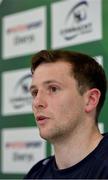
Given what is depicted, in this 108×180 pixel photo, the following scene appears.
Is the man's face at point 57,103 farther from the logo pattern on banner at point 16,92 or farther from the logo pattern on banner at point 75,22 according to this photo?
the logo pattern on banner at point 16,92

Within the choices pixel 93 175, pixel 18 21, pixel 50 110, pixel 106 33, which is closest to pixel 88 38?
pixel 106 33

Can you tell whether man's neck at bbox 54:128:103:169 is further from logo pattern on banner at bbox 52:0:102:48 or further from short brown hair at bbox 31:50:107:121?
logo pattern on banner at bbox 52:0:102:48

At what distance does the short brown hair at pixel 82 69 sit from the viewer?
1295 millimetres

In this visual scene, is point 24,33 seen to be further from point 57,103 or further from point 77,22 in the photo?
point 57,103

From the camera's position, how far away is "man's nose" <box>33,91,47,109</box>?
1249mm

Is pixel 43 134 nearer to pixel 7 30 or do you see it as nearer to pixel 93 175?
pixel 93 175

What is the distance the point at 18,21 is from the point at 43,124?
111 centimetres

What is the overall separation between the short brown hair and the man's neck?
101 mm

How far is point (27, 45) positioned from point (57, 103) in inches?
37.8

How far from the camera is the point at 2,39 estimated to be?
230 cm

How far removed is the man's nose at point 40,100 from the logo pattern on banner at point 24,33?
841 mm

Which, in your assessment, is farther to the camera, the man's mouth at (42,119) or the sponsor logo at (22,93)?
the sponsor logo at (22,93)

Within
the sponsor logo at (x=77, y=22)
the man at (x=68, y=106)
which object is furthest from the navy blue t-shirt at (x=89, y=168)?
the sponsor logo at (x=77, y=22)

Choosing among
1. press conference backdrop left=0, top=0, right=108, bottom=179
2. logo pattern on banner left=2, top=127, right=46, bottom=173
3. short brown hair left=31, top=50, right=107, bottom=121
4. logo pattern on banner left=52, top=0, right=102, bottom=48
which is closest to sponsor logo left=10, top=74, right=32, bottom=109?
press conference backdrop left=0, top=0, right=108, bottom=179
